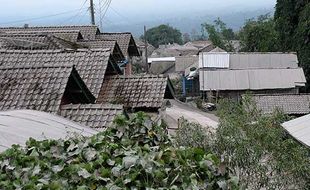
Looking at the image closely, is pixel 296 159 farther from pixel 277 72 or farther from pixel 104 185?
pixel 277 72

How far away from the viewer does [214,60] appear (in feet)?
116

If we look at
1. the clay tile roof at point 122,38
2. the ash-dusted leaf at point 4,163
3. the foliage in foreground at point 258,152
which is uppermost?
the ash-dusted leaf at point 4,163

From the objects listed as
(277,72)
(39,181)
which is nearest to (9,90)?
(39,181)

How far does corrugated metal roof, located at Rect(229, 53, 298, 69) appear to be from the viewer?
35.3 metres

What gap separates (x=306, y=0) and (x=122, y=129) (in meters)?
31.2

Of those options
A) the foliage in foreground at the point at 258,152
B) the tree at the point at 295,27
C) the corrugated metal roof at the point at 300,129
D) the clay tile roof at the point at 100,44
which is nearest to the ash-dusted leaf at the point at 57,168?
the foliage in foreground at the point at 258,152

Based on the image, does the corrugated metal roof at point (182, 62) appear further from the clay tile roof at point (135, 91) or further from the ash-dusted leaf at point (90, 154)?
the ash-dusted leaf at point (90, 154)

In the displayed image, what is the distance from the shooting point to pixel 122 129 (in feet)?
16.7

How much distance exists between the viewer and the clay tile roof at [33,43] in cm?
1480

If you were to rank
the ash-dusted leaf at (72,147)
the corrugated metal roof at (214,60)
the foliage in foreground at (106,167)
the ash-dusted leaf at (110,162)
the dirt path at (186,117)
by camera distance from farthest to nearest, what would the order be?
the corrugated metal roof at (214,60)
the dirt path at (186,117)
the ash-dusted leaf at (72,147)
the ash-dusted leaf at (110,162)
the foliage in foreground at (106,167)

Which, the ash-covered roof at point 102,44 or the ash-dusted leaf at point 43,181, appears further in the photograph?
the ash-covered roof at point 102,44

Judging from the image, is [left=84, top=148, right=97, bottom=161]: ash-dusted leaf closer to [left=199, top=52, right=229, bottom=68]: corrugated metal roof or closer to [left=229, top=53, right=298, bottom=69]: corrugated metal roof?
[left=199, top=52, right=229, bottom=68]: corrugated metal roof

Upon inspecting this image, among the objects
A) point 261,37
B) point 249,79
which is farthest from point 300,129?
point 261,37

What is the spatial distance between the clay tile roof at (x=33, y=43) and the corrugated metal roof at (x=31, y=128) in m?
7.00
